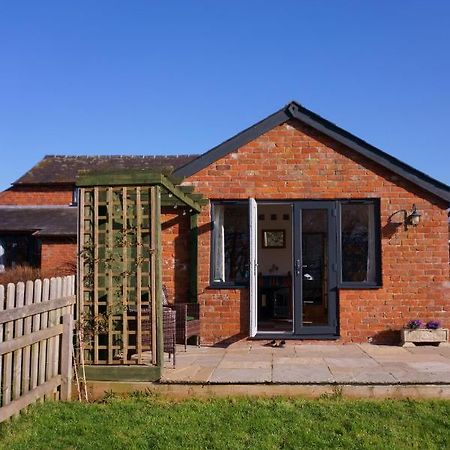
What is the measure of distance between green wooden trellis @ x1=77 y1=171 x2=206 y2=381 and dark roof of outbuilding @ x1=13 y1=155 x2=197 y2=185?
21677 mm

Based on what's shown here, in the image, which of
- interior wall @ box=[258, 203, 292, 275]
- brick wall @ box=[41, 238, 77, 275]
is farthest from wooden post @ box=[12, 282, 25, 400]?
brick wall @ box=[41, 238, 77, 275]

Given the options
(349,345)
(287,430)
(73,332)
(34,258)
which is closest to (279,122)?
(349,345)

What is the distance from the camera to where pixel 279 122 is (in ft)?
32.8

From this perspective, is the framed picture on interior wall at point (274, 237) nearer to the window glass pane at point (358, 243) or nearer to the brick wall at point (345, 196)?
the window glass pane at point (358, 243)

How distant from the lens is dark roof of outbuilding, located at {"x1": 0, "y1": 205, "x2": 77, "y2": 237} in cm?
1856

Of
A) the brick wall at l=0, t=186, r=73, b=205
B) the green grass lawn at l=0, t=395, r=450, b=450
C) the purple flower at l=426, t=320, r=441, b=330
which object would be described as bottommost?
the green grass lawn at l=0, t=395, r=450, b=450

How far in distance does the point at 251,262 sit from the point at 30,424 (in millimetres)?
4991

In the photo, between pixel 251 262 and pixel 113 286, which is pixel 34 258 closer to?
pixel 251 262

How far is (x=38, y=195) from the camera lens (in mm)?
29078

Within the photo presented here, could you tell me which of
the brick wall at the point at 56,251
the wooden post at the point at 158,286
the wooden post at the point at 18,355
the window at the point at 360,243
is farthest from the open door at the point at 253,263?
the brick wall at the point at 56,251

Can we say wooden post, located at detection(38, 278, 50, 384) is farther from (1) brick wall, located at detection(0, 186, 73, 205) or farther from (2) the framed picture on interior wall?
(1) brick wall, located at detection(0, 186, 73, 205)

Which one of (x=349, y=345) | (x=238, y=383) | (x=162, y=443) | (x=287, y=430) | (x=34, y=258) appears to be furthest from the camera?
(x=34, y=258)

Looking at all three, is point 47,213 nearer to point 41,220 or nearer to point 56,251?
point 41,220

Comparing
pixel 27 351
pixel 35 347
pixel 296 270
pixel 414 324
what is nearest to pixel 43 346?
pixel 35 347
